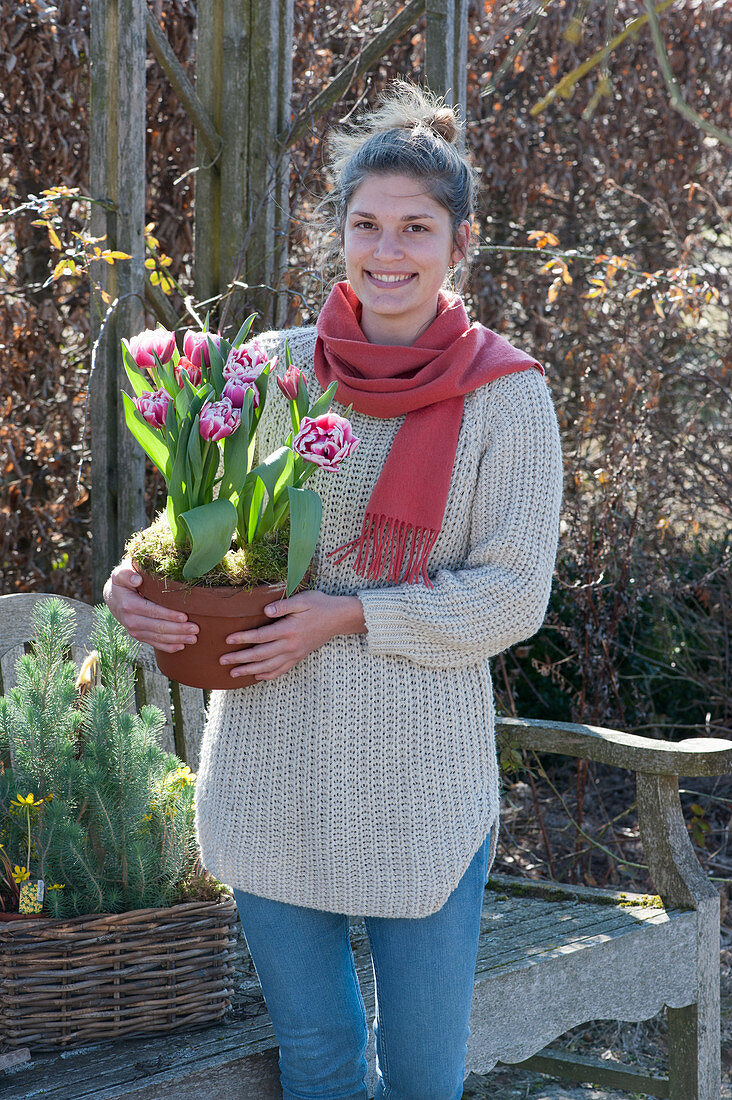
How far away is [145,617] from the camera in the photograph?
67.8 inches

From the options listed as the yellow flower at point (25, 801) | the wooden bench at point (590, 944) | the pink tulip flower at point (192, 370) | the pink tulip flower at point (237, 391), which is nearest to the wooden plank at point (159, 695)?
the wooden bench at point (590, 944)

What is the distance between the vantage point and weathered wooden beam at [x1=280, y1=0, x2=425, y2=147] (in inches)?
131

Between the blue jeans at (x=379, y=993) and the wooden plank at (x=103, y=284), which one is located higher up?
the wooden plank at (x=103, y=284)

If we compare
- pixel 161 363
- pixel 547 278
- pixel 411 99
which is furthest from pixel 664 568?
pixel 161 363

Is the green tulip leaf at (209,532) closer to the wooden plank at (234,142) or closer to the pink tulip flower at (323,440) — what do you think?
the pink tulip flower at (323,440)

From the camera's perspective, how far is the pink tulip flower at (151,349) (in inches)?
68.7

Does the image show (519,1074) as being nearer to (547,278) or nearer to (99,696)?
(99,696)

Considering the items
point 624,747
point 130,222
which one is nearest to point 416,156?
point 130,222

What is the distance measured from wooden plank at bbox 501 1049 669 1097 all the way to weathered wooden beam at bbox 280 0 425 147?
102 inches

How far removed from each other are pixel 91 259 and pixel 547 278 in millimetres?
2739

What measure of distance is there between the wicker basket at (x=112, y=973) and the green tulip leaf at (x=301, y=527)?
2.70 feet

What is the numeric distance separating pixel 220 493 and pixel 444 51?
7.32 ft

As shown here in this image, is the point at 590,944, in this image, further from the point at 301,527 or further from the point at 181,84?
the point at 181,84

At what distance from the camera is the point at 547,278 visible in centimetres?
521
